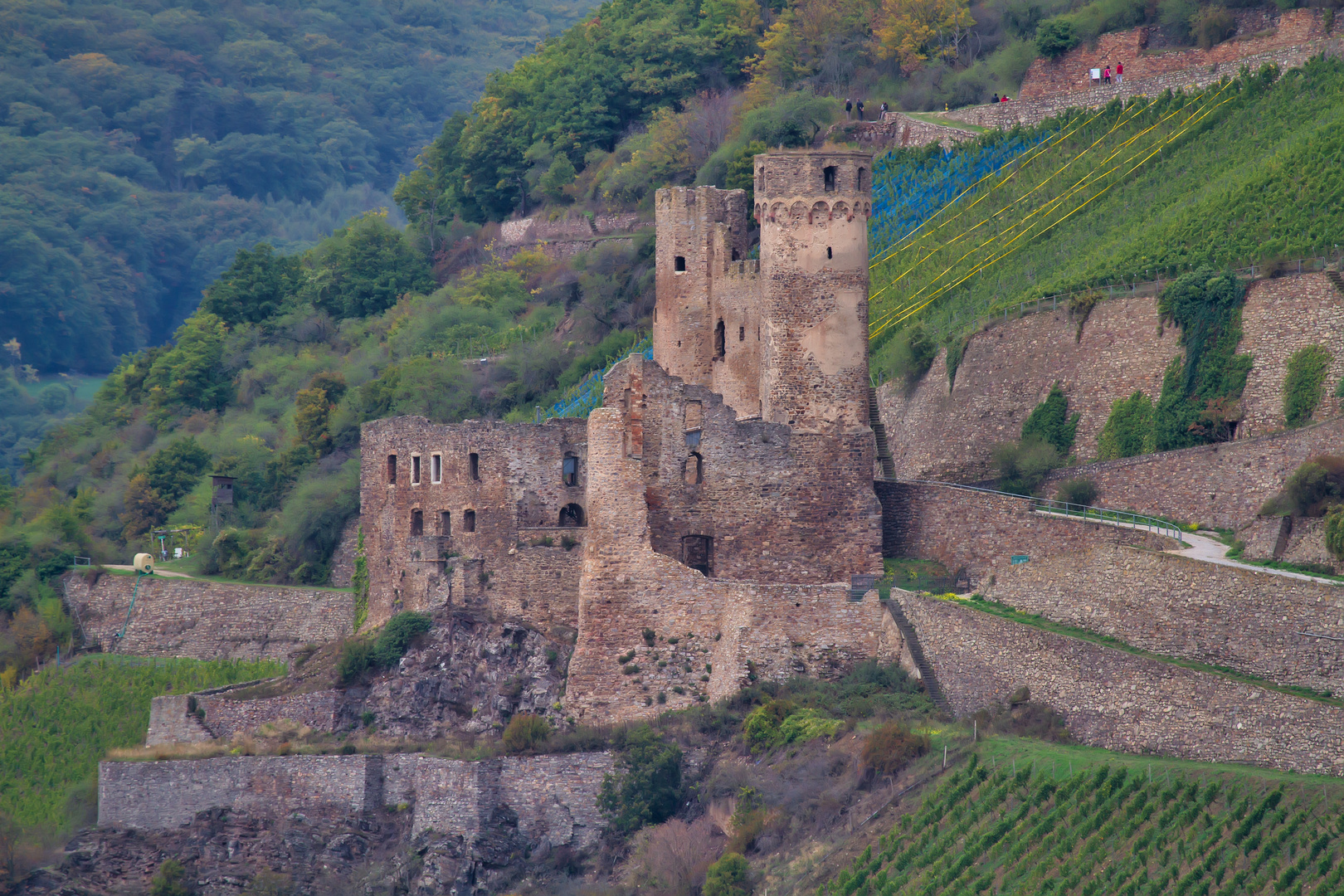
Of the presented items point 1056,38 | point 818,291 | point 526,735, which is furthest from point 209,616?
point 1056,38

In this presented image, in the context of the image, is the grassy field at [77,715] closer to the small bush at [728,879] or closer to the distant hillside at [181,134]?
the small bush at [728,879]

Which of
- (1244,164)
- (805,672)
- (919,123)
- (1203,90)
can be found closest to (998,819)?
(805,672)

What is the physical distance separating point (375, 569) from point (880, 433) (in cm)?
1279

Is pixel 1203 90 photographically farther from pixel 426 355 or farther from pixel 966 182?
pixel 426 355

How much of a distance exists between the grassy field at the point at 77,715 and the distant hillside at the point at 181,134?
69.7 metres

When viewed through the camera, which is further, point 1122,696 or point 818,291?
point 818,291

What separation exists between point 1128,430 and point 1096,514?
4513 millimetres

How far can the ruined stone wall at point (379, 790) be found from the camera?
5059cm

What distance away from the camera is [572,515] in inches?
2196

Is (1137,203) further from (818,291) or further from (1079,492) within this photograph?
(818,291)

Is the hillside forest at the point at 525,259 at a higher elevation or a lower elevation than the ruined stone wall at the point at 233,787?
higher

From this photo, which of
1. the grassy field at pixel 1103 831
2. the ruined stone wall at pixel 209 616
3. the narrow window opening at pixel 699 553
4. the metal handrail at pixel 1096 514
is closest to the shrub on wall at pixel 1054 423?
the metal handrail at pixel 1096 514

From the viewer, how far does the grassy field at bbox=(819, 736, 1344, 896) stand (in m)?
37.6

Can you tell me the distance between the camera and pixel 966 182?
7300 cm
